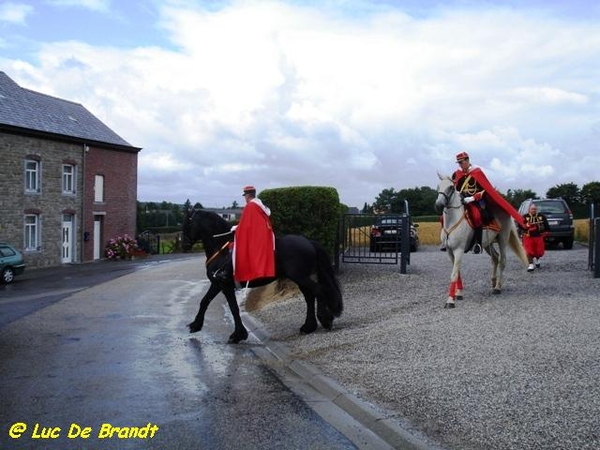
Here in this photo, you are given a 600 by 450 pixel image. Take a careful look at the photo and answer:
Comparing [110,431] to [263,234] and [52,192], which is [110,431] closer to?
[263,234]

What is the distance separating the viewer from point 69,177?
3675 cm

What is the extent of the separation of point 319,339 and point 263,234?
1.82m

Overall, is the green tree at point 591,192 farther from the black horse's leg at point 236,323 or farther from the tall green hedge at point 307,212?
the black horse's leg at point 236,323

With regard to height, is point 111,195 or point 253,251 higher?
point 111,195

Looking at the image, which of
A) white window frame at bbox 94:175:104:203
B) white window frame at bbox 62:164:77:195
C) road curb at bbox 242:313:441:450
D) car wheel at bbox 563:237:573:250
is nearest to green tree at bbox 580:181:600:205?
car wheel at bbox 563:237:573:250

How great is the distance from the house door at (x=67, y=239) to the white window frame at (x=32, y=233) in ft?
6.92

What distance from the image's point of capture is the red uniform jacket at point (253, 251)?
952 centimetres

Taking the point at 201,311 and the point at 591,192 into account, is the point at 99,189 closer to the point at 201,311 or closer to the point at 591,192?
the point at 201,311

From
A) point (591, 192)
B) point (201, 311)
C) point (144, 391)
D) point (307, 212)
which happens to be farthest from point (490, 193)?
point (591, 192)

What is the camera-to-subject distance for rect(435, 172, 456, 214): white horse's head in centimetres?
1087

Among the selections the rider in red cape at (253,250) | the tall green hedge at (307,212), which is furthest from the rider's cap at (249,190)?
the tall green hedge at (307,212)

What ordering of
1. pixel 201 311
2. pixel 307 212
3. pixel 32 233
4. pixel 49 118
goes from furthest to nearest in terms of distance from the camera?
1. pixel 49 118
2. pixel 32 233
3. pixel 307 212
4. pixel 201 311

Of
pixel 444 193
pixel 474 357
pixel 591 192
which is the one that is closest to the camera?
pixel 474 357

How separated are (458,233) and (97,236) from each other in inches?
1268
